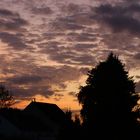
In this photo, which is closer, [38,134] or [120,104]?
[120,104]

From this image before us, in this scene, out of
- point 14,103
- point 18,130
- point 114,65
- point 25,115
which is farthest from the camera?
point 14,103

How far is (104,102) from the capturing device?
58375 millimetres

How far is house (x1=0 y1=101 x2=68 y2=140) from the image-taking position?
9262 cm

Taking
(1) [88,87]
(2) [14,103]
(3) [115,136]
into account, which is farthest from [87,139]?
(2) [14,103]

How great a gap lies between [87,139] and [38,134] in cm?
4400

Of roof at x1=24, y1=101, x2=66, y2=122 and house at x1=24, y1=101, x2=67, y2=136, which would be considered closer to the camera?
house at x1=24, y1=101, x2=67, y2=136

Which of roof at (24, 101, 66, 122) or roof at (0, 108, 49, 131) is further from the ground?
roof at (24, 101, 66, 122)

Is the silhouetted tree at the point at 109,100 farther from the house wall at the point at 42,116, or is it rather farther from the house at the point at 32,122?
the house wall at the point at 42,116

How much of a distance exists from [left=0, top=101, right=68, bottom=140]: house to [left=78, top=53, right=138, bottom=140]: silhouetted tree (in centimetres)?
2564

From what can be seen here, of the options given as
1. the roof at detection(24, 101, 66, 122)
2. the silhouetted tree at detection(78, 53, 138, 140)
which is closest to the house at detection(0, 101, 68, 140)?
the roof at detection(24, 101, 66, 122)

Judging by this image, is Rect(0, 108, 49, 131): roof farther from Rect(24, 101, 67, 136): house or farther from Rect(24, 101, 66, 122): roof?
Rect(24, 101, 66, 122): roof

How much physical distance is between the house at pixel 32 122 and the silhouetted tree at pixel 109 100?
25645 mm

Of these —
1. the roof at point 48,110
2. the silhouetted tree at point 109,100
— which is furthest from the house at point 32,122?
the silhouetted tree at point 109,100

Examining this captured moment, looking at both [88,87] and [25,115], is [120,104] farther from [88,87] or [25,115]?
[25,115]
